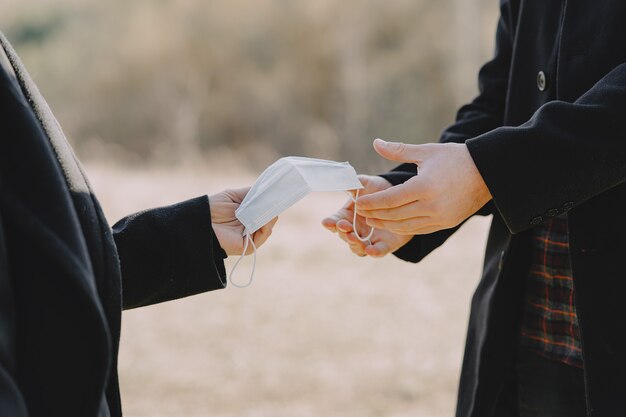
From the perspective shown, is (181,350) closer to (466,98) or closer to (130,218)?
(130,218)

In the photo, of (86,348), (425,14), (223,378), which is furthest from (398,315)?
(425,14)

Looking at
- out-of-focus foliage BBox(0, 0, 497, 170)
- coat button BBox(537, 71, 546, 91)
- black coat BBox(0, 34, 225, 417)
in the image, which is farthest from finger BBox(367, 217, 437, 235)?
out-of-focus foliage BBox(0, 0, 497, 170)

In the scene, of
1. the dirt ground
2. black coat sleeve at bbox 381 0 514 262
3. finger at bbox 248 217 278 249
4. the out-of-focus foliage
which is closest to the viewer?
finger at bbox 248 217 278 249

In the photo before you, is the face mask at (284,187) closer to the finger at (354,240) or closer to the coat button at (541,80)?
the finger at (354,240)

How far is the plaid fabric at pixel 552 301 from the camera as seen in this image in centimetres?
183

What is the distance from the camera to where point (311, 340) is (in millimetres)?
5367

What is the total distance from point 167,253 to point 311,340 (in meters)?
3.80

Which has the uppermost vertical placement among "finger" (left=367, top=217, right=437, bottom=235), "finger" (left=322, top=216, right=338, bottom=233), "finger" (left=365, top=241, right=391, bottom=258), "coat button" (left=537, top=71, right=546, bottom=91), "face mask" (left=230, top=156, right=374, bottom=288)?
"coat button" (left=537, top=71, right=546, bottom=91)

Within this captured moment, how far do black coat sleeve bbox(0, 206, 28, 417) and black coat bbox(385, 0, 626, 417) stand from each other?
0.97 m

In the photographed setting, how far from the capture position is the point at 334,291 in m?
6.27

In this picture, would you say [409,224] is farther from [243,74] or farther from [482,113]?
[243,74]

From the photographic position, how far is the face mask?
1.83m

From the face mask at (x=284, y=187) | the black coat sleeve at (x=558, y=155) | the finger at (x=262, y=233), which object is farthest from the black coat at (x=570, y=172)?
the finger at (x=262, y=233)

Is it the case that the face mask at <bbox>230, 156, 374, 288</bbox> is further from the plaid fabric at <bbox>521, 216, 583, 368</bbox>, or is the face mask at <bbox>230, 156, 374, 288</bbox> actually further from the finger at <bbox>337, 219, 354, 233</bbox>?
the plaid fabric at <bbox>521, 216, 583, 368</bbox>
